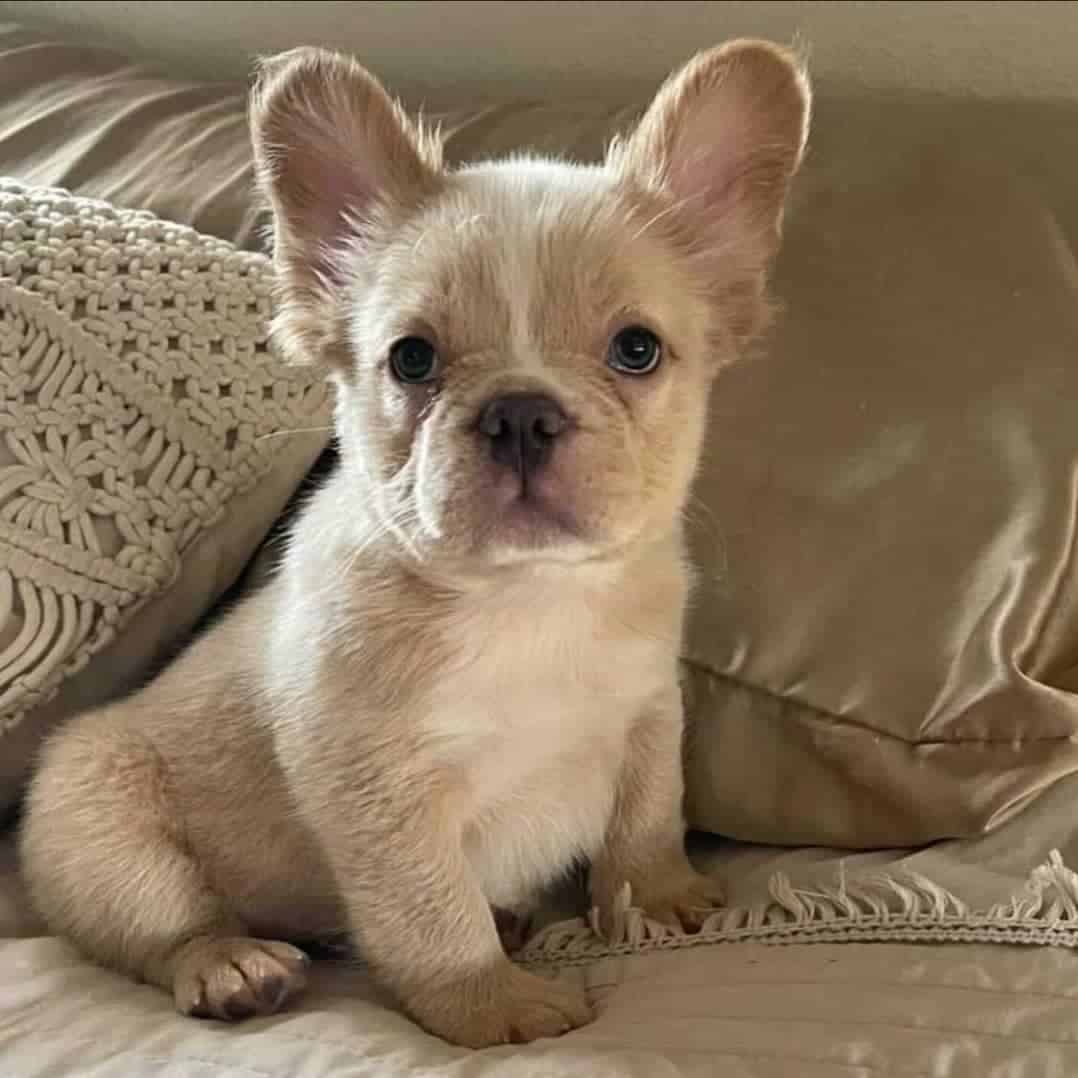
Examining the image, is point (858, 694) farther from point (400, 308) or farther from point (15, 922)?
point (15, 922)

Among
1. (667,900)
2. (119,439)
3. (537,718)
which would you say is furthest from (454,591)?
(119,439)

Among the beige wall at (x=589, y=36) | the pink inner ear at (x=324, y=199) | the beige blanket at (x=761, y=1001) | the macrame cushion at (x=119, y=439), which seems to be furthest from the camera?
the beige wall at (x=589, y=36)

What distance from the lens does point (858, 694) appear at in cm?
143

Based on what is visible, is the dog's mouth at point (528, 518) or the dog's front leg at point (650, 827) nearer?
the dog's mouth at point (528, 518)

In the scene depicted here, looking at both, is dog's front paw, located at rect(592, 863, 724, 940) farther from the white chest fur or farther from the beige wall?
the beige wall

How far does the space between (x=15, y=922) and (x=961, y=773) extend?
94cm

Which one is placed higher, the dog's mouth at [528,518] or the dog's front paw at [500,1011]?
the dog's mouth at [528,518]

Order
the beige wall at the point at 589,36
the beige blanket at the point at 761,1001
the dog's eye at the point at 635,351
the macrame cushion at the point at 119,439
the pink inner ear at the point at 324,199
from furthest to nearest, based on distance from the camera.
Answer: the beige wall at the point at 589,36 < the macrame cushion at the point at 119,439 < the pink inner ear at the point at 324,199 < the dog's eye at the point at 635,351 < the beige blanket at the point at 761,1001

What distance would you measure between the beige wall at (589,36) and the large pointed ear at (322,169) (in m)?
0.68

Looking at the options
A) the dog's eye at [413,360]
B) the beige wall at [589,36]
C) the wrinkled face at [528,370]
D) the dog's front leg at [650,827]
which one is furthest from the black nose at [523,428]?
the beige wall at [589,36]

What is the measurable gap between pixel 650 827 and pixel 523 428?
19.9 inches

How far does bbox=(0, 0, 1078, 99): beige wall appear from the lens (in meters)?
1.86

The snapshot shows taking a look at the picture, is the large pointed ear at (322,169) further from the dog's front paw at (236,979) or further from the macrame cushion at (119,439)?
the dog's front paw at (236,979)

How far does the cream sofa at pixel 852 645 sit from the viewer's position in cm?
121
